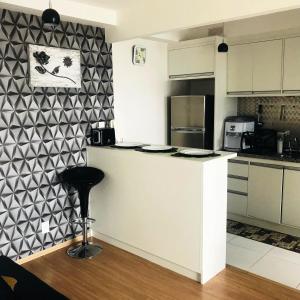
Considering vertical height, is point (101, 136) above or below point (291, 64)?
below

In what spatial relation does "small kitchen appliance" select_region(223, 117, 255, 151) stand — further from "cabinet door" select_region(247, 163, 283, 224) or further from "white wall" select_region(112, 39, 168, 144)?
"white wall" select_region(112, 39, 168, 144)

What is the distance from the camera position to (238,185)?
415 centimetres

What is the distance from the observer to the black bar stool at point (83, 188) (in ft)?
10.5

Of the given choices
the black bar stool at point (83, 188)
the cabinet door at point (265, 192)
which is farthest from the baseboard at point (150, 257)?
the cabinet door at point (265, 192)

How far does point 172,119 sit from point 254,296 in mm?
2558

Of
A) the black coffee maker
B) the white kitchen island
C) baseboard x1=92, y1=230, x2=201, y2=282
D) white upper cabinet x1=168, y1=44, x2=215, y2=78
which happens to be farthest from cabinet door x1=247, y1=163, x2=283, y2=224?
the black coffee maker

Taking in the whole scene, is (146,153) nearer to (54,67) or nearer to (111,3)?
(54,67)

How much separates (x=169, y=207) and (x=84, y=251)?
42.2 inches

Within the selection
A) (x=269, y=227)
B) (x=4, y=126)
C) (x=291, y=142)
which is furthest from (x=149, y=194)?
(x=291, y=142)

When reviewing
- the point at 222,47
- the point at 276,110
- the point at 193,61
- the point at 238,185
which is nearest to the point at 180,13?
the point at 222,47

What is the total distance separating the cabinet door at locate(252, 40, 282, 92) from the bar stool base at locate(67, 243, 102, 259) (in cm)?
258

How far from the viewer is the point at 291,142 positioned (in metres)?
4.22

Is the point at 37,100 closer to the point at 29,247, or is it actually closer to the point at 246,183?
Result: the point at 29,247

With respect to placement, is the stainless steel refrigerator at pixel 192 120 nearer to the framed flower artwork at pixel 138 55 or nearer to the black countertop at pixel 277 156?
the black countertop at pixel 277 156
